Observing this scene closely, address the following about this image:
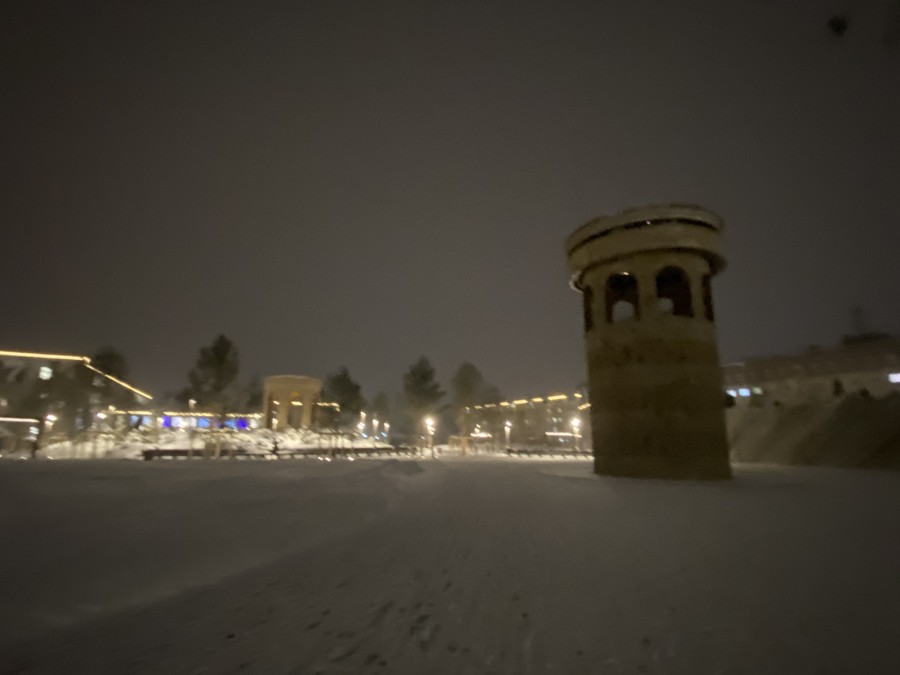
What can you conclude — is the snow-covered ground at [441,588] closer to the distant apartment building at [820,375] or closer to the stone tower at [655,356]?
the stone tower at [655,356]

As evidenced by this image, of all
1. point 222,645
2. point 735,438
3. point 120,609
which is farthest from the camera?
point 735,438

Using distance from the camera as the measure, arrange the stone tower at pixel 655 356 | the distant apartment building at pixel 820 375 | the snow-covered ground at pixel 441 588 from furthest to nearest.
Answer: the distant apartment building at pixel 820 375, the stone tower at pixel 655 356, the snow-covered ground at pixel 441 588

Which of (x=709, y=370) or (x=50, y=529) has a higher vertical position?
(x=709, y=370)

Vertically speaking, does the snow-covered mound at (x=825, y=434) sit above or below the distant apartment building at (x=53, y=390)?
below

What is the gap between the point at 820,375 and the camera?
3538 cm

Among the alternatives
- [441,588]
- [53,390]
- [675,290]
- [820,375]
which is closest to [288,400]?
[53,390]

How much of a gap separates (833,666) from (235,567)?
6331 millimetres

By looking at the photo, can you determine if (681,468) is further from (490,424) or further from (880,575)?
(490,424)

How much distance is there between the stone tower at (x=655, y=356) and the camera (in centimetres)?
1623

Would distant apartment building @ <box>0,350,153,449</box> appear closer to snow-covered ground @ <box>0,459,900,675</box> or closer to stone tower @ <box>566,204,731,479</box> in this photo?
snow-covered ground @ <box>0,459,900,675</box>

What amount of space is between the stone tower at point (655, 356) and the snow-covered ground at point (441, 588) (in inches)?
247

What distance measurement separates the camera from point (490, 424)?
3211 inches

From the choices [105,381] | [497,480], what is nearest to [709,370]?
[497,480]

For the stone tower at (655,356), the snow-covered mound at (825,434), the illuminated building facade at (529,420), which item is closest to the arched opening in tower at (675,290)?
the stone tower at (655,356)
